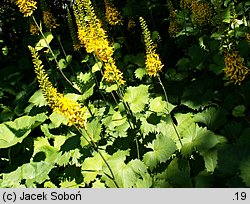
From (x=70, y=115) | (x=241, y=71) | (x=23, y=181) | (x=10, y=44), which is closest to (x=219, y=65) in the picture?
(x=241, y=71)

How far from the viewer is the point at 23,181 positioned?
3809 millimetres

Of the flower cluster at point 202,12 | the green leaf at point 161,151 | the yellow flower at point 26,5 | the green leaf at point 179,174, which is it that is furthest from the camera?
the flower cluster at point 202,12

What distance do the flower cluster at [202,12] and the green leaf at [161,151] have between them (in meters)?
1.77

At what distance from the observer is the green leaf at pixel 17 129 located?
13.5 ft

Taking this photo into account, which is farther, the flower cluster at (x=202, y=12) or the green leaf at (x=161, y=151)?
the flower cluster at (x=202, y=12)

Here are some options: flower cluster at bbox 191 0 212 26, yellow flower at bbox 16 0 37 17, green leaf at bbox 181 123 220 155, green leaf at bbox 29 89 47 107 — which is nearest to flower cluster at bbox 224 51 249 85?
green leaf at bbox 181 123 220 155

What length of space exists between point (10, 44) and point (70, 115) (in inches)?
205

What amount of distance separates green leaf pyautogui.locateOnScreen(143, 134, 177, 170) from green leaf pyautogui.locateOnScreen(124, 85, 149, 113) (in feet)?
1.29

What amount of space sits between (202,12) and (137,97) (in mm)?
1422

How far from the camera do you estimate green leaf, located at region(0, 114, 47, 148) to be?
13.5 ft

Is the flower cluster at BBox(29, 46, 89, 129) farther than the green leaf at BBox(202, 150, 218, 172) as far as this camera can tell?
No

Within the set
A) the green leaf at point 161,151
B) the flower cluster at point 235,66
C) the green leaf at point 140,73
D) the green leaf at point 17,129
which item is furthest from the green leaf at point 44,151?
the flower cluster at point 235,66

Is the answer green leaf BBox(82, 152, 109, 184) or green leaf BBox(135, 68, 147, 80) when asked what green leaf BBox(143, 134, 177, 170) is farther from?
green leaf BBox(135, 68, 147, 80)

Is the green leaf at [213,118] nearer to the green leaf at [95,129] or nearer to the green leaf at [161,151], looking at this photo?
the green leaf at [161,151]
